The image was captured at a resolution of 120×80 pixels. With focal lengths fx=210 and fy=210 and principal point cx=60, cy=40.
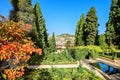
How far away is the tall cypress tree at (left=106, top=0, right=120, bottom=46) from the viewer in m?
37.4

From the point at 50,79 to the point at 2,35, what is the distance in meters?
8.00

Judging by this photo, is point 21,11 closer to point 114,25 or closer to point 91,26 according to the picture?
point 114,25

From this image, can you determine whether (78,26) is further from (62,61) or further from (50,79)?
(50,79)

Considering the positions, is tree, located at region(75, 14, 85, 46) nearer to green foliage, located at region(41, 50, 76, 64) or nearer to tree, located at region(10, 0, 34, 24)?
green foliage, located at region(41, 50, 76, 64)

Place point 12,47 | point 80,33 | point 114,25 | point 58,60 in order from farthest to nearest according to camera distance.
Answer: point 80,33, point 114,25, point 58,60, point 12,47

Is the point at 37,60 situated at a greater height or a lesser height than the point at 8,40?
lesser

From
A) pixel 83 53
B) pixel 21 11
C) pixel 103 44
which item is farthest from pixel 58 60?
pixel 103 44

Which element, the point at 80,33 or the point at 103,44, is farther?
the point at 80,33

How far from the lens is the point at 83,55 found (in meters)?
33.6

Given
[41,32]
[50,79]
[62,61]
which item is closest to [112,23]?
[41,32]

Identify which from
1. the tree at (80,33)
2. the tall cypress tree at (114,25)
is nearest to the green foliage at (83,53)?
the tall cypress tree at (114,25)

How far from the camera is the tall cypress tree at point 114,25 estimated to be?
123 feet

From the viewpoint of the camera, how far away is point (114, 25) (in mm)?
38750

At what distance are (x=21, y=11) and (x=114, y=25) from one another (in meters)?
19.8
